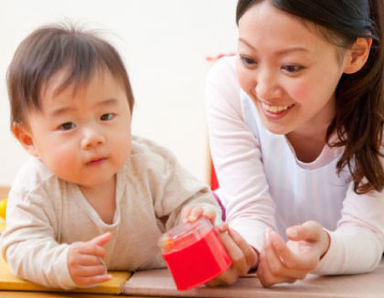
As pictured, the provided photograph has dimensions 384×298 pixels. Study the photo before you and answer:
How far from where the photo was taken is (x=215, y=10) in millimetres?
2449

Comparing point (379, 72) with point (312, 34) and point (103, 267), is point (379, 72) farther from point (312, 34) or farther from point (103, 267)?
point (103, 267)

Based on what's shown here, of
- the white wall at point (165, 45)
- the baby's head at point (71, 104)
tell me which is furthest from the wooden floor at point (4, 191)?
the baby's head at point (71, 104)

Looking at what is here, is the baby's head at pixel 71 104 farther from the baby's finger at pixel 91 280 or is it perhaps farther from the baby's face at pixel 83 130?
the baby's finger at pixel 91 280

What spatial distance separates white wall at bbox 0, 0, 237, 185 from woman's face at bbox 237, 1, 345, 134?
5.18 ft

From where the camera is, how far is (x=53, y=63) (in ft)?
2.68

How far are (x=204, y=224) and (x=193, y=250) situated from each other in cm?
6

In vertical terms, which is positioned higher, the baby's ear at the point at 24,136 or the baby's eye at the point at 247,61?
the baby's eye at the point at 247,61

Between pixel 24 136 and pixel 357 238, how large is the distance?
53 cm

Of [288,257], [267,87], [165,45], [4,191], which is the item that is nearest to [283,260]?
[288,257]

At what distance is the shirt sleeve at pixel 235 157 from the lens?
1.00 metres

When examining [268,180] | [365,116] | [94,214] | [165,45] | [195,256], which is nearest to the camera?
[195,256]

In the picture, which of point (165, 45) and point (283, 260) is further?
point (165, 45)

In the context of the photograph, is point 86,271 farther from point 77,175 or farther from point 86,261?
point 77,175

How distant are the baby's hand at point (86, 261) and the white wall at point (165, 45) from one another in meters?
1.72
